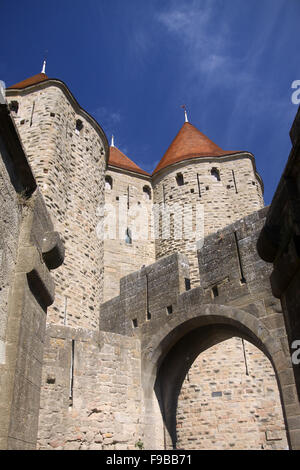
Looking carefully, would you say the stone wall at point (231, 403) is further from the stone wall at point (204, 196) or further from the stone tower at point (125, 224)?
the stone tower at point (125, 224)

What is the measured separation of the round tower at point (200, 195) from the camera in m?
13.9

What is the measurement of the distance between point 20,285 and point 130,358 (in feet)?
17.5

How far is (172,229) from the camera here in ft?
46.8

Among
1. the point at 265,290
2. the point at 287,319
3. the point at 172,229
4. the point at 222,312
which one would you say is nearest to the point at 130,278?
the point at 222,312

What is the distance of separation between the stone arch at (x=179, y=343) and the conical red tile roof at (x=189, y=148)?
8.33 m

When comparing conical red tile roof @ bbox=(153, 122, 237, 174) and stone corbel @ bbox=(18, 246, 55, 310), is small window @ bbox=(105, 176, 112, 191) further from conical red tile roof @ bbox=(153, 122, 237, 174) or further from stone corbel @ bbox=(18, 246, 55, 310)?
stone corbel @ bbox=(18, 246, 55, 310)

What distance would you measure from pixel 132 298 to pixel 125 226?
574cm

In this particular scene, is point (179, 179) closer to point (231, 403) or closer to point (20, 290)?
point (231, 403)

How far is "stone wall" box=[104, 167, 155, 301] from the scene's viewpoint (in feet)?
44.2

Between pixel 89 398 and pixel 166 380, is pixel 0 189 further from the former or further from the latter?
pixel 166 380

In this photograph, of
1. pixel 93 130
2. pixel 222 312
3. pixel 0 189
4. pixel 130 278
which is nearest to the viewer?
pixel 0 189

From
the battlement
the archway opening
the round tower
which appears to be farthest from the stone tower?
the archway opening

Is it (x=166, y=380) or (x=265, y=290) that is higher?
(x=265, y=290)

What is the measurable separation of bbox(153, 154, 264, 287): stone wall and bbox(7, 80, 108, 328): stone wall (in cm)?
258
